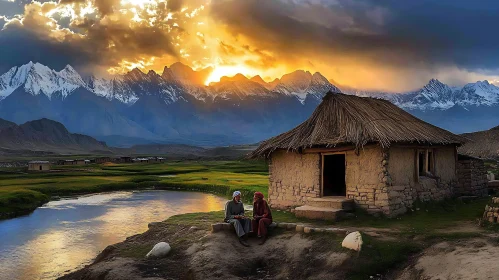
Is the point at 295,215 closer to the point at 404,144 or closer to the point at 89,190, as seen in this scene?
the point at 404,144

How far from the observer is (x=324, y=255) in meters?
12.5

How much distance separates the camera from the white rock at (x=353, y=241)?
1208 centimetres

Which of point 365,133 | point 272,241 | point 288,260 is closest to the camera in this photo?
point 288,260

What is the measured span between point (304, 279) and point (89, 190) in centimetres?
3345

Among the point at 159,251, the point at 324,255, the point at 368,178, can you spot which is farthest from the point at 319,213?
the point at 159,251

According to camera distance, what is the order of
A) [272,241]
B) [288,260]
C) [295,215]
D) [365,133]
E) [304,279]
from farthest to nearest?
[295,215], [365,133], [272,241], [288,260], [304,279]

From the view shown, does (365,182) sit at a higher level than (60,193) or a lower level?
higher

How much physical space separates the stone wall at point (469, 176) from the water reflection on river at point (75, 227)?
1492cm

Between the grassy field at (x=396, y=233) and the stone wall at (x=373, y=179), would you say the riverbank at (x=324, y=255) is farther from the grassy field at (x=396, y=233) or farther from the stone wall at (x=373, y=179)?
the stone wall at (x=373, y=179)

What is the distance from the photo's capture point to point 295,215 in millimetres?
17844

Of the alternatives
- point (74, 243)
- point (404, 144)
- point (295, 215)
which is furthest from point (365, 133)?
point (74, 243)

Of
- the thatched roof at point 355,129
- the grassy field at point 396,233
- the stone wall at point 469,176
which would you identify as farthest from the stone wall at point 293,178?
the stone wall at point 469,176

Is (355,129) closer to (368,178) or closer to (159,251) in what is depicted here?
(368,178)

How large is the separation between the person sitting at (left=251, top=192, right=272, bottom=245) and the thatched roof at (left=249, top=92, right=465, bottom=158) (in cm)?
389
